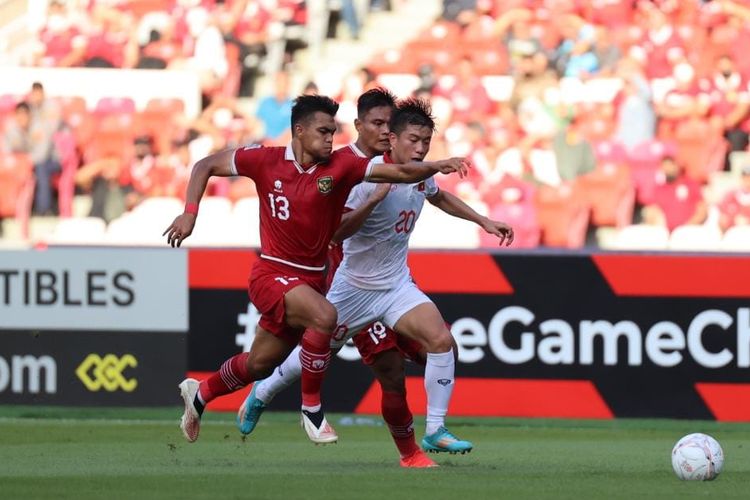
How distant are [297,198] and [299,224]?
15cm

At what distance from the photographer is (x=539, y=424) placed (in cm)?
1196

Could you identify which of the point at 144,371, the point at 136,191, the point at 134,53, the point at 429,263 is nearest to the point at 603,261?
the point at 429,263

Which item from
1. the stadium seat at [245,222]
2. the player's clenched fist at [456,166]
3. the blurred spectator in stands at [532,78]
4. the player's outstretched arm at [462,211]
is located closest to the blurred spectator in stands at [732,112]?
the blurred spectator in stands at [532,78]

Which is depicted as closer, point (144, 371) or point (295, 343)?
point (295, 343)

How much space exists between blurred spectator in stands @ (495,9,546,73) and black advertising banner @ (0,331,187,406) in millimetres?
7978

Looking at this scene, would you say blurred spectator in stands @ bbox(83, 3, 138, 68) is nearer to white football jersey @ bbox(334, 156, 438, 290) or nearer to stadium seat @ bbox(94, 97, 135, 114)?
stadium seat @ bbox(94, 97, 135, 114)

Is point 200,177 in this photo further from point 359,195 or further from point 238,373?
point 238,373

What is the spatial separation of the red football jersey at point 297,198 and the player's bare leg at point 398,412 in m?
0.75

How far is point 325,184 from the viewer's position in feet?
26.6

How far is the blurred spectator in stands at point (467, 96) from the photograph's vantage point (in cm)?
1833

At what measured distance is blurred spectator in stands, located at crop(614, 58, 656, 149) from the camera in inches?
691

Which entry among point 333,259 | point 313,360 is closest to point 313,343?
point 313,360

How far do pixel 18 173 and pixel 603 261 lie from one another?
9213 mm

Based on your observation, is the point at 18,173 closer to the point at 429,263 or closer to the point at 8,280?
the point at 8,280
